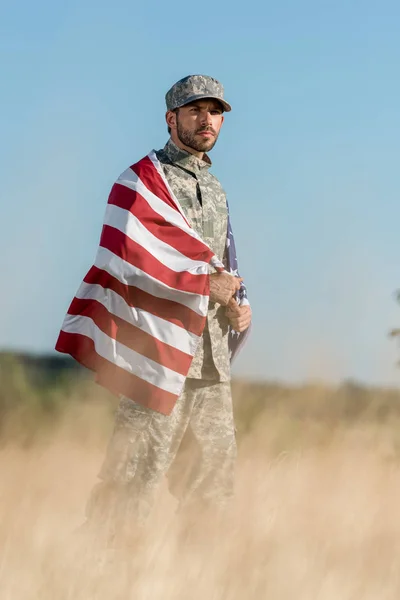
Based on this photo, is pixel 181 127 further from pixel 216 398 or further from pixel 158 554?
pixel 158 554

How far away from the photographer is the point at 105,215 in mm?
3811

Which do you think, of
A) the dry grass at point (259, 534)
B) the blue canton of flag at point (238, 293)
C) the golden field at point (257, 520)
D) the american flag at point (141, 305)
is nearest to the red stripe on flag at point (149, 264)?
the american flag at point (141, 305)

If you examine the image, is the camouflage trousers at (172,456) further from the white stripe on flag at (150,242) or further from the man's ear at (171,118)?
the man's ear at (171,118)

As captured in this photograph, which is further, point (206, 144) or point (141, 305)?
point (206, 144)

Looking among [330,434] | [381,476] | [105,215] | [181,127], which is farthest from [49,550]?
[330,434]

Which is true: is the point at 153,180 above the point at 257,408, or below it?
above

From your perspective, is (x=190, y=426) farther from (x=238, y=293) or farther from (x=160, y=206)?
(x=160, y=206)

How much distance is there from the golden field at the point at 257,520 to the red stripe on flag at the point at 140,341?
0.64 m

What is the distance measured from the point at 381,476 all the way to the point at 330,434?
846mm

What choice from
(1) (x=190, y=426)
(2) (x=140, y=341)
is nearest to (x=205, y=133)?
(2) (x=140, y=341)

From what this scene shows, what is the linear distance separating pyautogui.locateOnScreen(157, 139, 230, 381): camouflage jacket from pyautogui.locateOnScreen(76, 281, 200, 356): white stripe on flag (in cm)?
14

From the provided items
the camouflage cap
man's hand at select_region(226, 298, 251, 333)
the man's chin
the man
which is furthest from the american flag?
the camouflage cap

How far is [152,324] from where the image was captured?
3.70 metres

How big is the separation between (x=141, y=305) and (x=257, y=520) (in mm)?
1119
